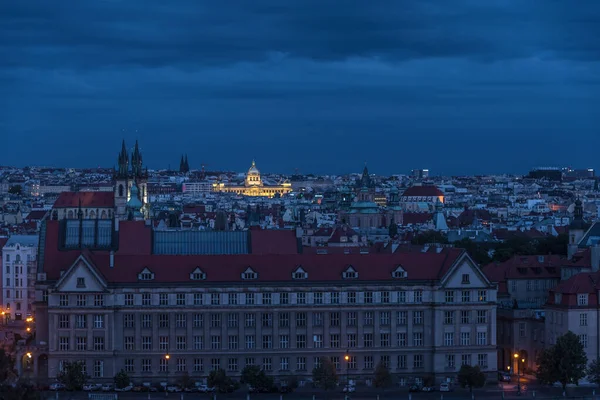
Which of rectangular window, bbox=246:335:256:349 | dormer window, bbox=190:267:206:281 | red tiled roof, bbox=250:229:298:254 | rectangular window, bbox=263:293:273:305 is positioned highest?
red tiled roof, bbox=250:229:298:254

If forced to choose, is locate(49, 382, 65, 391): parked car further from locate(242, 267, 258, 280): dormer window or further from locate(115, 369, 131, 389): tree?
locate(242, 267, 258, 280): dormer window

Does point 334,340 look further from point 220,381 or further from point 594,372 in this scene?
point 594,372

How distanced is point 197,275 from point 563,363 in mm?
17978

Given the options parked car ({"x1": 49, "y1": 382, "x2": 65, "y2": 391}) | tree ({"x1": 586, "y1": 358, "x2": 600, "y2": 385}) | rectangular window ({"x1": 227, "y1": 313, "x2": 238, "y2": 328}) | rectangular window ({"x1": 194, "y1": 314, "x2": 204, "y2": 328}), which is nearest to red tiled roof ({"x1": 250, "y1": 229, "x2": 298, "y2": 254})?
rectangular window ({"x1": 227, "y1": 313, "x2": 238, "y2": 328})

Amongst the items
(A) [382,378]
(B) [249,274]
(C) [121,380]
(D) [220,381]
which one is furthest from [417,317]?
(C) [121,380]

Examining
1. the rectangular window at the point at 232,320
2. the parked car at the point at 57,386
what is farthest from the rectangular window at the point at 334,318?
the parked car at the point at 57,386

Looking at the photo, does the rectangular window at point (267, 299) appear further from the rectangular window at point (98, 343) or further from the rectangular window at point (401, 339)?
the rectangular window at point (98, 343)

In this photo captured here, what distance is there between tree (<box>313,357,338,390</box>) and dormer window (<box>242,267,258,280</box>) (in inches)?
223

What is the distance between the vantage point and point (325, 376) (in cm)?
7425

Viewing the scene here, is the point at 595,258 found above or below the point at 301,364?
above

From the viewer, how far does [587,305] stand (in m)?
80.3

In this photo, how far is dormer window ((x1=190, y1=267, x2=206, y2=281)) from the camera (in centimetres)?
7781

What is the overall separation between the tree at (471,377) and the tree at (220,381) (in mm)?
10818

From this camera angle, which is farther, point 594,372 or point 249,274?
point 249,274
